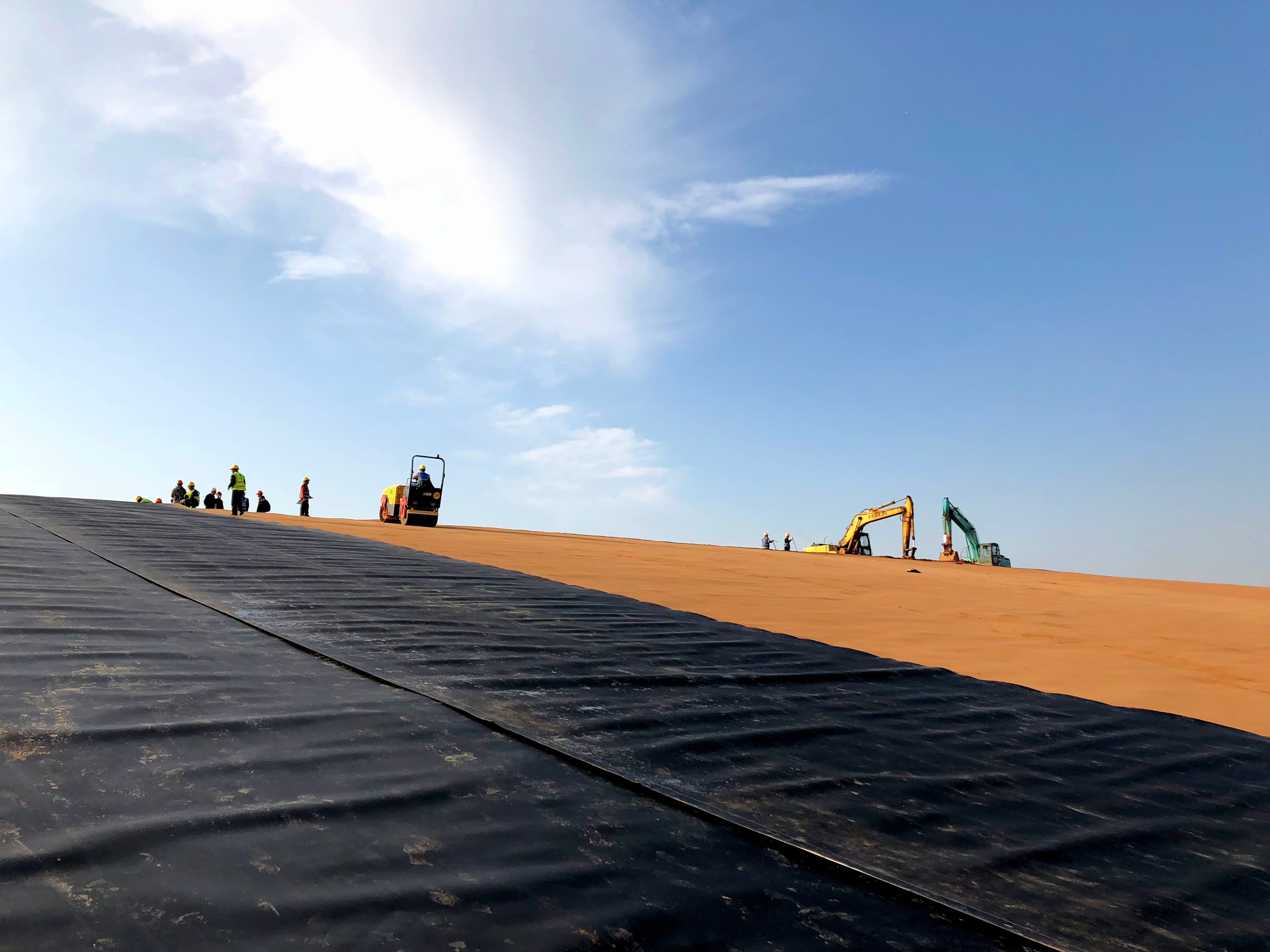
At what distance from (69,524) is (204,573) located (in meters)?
3.45

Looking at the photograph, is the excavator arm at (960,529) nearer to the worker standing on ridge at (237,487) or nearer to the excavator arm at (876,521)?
the excavator arm at (876,521)

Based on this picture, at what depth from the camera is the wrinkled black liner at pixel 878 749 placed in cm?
150

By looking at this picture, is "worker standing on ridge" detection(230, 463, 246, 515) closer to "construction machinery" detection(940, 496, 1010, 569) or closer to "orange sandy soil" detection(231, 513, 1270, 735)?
"orange sandy soil" detection(231, 513, 1270, 735)

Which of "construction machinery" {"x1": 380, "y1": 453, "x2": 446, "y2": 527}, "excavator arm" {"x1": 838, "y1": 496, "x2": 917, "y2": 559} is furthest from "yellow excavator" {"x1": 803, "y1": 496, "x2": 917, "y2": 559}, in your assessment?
"construction machinery" {"x1": 380, "y1": 453, "x2": 446, "y2": 527}

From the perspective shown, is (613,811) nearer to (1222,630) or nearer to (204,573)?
(204,573)

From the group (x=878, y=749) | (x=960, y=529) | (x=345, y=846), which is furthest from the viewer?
(x=960, y=529)

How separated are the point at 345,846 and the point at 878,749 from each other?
62.4 inches

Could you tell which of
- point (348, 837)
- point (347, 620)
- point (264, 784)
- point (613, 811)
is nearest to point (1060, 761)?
point (613, 811)

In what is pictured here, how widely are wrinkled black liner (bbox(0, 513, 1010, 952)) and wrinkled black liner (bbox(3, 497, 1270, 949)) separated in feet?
0.68

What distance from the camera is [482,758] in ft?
5.74

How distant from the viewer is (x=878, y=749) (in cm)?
226

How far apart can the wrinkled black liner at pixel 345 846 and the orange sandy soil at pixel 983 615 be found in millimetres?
3215

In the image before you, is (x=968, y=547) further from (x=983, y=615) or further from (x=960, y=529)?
(x=983, y=615)

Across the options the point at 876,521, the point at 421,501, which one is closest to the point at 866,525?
the point at 876,521
